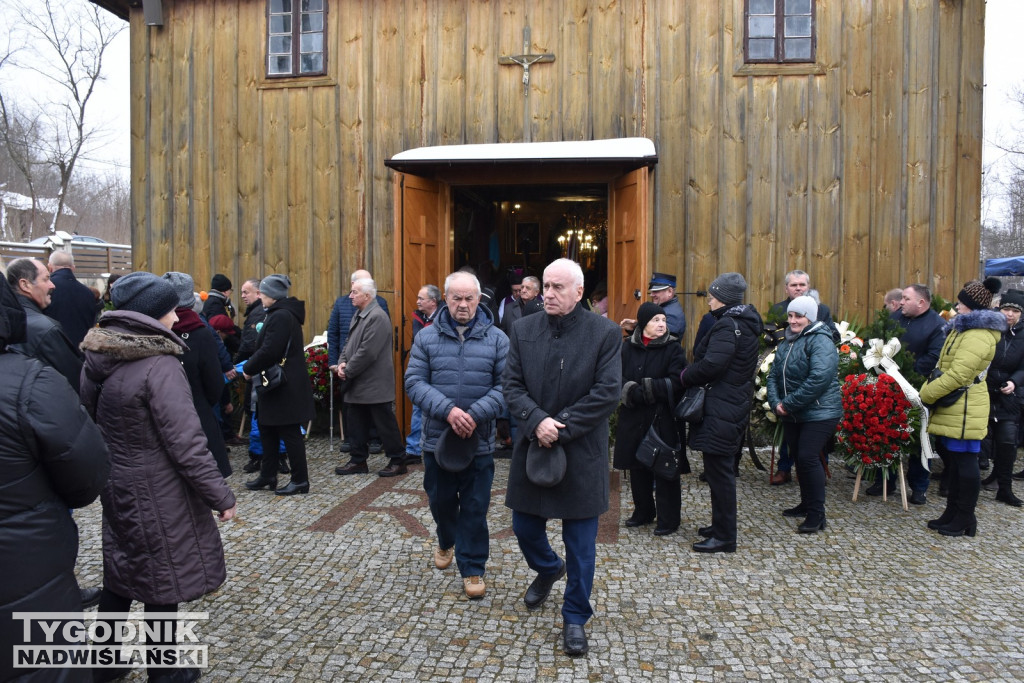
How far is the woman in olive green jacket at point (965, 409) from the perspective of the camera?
5.86 meters

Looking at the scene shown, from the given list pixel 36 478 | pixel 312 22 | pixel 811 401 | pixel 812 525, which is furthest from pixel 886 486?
pixel 312 22

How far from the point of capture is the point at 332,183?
9883 millimetres

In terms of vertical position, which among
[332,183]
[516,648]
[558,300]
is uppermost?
[332,183]

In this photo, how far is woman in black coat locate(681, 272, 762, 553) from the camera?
17.8 feet

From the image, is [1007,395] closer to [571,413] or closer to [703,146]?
[703,146]

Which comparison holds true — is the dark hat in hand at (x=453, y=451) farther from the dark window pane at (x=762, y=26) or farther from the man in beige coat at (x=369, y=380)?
the dark window pane at (x=762, y=26)

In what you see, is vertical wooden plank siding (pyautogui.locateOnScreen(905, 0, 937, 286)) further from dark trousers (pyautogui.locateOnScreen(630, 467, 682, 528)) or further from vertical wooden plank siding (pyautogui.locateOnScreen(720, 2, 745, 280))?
dark trousers (pyautogui.locateOnScreen(630, 467, 682, 528))

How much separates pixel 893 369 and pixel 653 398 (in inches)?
96.7

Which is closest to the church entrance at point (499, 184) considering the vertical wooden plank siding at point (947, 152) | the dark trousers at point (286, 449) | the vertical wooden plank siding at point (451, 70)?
the vertical wooden plank siding at point (451, 70)

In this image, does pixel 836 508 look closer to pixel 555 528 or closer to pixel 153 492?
pixel 555 528

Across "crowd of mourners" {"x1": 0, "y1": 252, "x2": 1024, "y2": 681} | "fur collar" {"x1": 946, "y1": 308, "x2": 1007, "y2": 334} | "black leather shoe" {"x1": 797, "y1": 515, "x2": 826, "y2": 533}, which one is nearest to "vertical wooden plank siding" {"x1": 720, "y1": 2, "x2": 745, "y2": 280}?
"crowd of mourners" {"x1": 0, "y1": 252, "x2": 1024, "y2": 681}

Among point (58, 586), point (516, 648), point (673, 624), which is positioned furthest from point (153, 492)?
point (673, 624)

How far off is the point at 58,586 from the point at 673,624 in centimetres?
304

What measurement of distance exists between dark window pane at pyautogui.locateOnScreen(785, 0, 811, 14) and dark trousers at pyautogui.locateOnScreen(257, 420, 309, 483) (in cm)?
723
